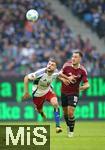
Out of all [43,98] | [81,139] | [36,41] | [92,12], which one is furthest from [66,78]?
[92,12]

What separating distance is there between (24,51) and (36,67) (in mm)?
1956

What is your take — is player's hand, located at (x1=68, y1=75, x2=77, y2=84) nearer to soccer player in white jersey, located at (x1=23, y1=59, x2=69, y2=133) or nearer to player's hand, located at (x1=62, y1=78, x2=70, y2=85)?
player's hand, located at (x1=62, y1=78, x2=70, y2=85)

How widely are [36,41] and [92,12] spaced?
337cm

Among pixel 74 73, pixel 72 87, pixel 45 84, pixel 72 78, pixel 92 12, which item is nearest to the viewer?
pixel 72 78

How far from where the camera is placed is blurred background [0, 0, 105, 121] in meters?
27.2

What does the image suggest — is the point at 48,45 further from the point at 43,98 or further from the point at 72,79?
the point at 72,79

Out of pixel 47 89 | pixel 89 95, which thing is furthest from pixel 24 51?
pixel 47 89

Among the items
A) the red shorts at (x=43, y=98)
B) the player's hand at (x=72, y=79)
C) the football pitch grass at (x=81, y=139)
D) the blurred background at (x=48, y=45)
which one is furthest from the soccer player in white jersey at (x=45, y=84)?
the blurred background at (x=48, y=45)

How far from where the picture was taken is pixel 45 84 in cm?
1958

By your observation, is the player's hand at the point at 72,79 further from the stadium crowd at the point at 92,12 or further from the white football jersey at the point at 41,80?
the stadium crowd at the point at 92,12

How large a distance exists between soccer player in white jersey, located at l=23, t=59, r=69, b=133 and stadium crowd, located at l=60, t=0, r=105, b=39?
1222 centimetres

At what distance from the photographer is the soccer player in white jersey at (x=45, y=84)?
62.2 ft

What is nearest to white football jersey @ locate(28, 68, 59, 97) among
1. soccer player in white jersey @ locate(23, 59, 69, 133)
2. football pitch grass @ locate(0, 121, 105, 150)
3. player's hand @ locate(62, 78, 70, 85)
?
soccer player in white jersey @ locate(23, 59, 69, 133)

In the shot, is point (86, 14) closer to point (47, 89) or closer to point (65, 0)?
point (65, 0)
